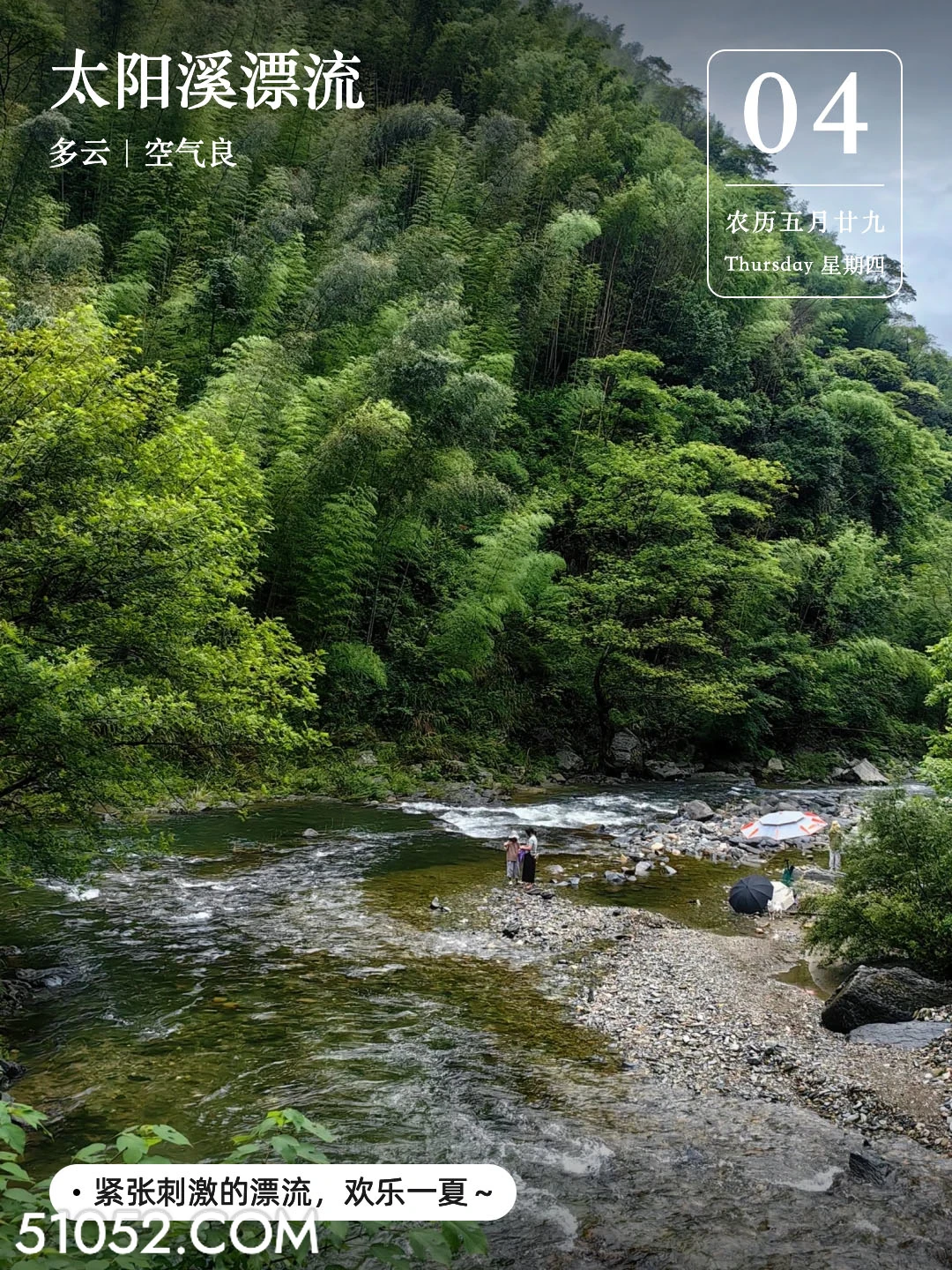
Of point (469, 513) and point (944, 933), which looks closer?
point (944, 933)

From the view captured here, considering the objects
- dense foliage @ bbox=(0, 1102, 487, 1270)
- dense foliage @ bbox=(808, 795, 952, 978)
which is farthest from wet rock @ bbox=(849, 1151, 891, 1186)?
dense foliage @ bbox=(0, 1102, 487, 1270)

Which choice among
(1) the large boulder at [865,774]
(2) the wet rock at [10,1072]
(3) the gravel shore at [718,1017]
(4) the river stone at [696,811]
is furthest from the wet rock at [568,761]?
(2) the wet rock at [10,1072]

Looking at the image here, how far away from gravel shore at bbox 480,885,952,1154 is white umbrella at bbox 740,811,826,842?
9.80 ft

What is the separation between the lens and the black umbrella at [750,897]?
44.9 feet

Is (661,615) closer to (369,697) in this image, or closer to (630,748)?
(630,748)

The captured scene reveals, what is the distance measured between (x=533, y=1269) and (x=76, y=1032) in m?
5.26

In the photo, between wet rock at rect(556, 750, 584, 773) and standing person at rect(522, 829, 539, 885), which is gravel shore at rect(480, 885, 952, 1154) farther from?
wet rock at rect(556, 750, 584, 773)

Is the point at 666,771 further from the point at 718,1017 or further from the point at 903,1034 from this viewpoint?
the point at 903,1034

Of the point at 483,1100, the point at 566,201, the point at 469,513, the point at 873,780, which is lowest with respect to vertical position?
the point at 873,780

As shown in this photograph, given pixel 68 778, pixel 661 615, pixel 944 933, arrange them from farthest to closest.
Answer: pixel 661 615, pixel 944 933, pixel 68 778

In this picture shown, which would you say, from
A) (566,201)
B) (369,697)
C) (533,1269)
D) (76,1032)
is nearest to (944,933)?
(533,1269)

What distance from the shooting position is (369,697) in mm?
24391

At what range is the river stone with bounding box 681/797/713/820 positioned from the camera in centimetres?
2036

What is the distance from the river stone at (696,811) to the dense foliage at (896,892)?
9.35 meters
